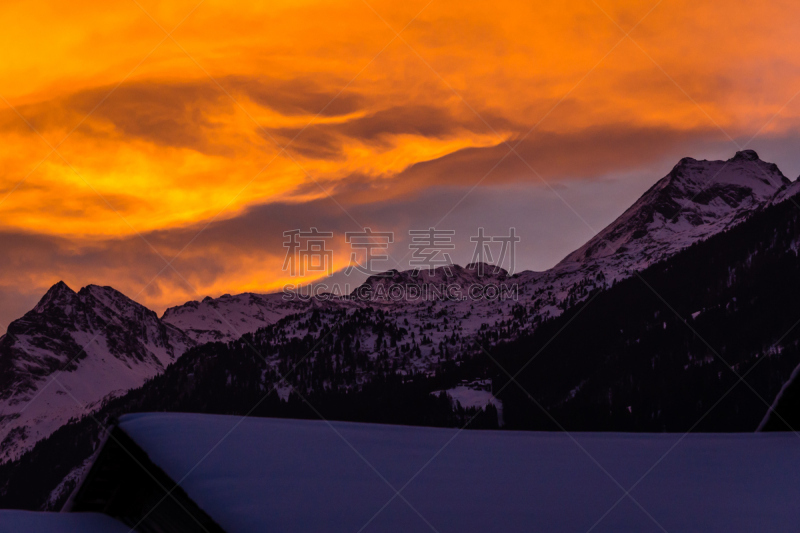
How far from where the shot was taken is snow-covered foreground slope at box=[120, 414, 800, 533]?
11.5 m

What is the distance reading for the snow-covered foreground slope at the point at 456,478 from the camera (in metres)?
11.5

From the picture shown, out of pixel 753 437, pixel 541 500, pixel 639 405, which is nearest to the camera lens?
pixel 541 500

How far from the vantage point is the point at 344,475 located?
12906 millimetres

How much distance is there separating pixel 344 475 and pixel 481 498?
2428 millimetres

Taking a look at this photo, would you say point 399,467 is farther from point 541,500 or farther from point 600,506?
point 600,506

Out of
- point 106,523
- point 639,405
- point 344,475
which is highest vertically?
point 344,475

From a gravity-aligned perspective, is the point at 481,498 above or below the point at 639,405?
above

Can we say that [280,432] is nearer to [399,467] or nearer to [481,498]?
[399,467]

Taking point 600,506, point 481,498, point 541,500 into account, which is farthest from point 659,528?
point 481,498

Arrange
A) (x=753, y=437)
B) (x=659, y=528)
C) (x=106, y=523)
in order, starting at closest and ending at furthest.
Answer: (x=659, y=528), (x=106, y=523), (x=753, y=437)

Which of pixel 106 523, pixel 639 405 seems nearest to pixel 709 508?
pixel 106 523

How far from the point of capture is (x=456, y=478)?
13.1 m

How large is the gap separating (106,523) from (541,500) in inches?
335

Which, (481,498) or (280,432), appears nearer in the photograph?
(481,498)
